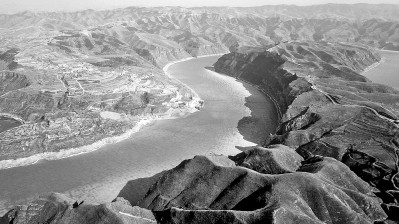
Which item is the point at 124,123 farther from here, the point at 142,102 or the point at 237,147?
the point at 237,147

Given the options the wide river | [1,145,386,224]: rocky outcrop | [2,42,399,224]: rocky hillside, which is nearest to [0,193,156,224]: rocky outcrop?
[1,145,386,224]: rocky outcrop

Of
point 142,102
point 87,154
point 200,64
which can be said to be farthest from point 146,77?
point 200,64

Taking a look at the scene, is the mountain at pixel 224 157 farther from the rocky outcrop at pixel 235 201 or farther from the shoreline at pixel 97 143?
the shoreline at pixel 97 143

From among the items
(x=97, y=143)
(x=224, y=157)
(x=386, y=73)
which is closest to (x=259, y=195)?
(x=224, y=157)

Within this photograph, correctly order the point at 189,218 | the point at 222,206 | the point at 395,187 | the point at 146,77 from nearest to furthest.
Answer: the point at 189,218
the point at 222,206
the point at 395,187
the point at 146,77

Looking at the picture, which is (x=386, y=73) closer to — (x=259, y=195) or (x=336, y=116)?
(x=336, y=116)

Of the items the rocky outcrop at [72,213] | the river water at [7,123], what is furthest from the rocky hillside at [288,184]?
the river water at [7,123]
